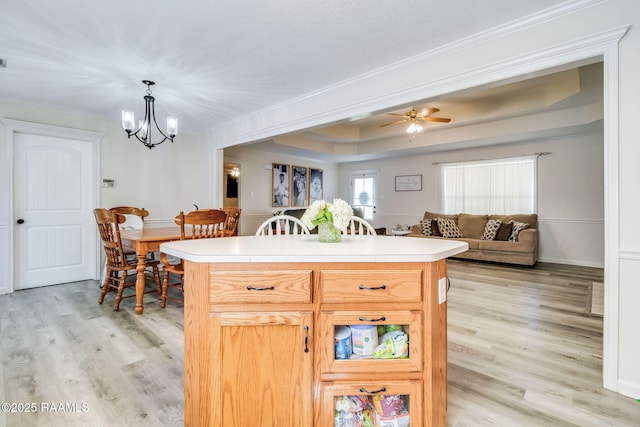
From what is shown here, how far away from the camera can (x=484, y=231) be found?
5.78m

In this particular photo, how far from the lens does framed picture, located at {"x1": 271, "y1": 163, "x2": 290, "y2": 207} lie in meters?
7.11

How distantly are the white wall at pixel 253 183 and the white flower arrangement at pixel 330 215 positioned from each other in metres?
5.06

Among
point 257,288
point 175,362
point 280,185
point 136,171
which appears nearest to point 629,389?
point 257,288

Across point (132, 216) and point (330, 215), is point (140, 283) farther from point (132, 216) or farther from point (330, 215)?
point (330, 215)

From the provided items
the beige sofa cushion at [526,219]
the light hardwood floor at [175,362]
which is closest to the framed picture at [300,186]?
the beige sofa cushion at [526,219]

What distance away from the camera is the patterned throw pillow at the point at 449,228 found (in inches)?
240

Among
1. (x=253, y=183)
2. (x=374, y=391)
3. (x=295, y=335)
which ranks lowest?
(x=374, y=391)

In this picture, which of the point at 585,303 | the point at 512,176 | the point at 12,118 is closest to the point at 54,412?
the point at 12,118

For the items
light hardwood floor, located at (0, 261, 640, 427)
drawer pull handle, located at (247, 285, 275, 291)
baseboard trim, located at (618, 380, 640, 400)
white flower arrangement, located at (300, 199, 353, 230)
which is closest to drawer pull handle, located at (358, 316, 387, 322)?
drawer pull handle, located at (247, 285, 275, 291)

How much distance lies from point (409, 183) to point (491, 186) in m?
1.79

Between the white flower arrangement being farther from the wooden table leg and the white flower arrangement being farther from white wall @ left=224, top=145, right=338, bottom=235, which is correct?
white wall @ left=224, top=145, right=338, bottom=235

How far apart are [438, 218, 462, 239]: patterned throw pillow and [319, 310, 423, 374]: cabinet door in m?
5.28

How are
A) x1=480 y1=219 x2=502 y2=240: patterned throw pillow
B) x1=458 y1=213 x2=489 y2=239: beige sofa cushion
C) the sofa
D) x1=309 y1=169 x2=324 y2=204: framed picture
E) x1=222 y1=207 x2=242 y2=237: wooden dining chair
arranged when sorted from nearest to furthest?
1. x1=222 y1=207 x2=242 y2=237: wooden dining chair
2. the sofa
3. x1=480 y1=219 x2=502 y2=240: patterned throw pillow
4. x1=458 y1=213 x2=489 y2=239: beige sofa cushion
5. x1=309 y1=169 x2=324 y2=204: framed picture

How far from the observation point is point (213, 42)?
7.95ft
